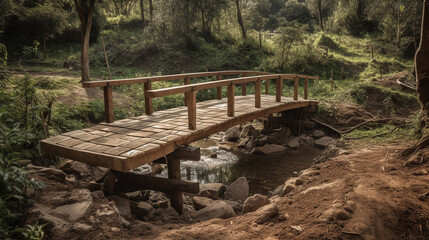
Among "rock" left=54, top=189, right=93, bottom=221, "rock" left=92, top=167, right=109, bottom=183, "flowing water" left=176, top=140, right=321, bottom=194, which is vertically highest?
"rock" left=54, top=189, right=93, bottom=221

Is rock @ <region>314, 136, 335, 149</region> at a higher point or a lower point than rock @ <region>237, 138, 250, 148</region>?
higher

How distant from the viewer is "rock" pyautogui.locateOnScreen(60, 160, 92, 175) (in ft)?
21.0

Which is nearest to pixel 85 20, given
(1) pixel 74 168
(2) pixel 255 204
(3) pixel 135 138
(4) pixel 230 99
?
(1) pixel 74 168

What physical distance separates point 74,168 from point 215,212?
136 inches

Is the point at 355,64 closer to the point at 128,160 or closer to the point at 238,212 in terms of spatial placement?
the point at 238,212

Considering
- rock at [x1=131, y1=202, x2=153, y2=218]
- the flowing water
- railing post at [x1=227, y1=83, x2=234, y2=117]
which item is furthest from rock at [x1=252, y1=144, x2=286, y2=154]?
rock at [x1=131, y1=202, x2=153, y2=218]

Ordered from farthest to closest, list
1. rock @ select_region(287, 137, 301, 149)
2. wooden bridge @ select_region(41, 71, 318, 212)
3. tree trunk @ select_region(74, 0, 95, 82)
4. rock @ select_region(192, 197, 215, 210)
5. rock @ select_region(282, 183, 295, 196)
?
tree trunk @ select_region(74, 0, 95, 82), rock @ select_region(287, 137, 301, 149), rock @ select_region(192, 197, 215, 210), rock @ select_region(282, 183, 295, 196), wooden bridge @ select_region(41, 71, 318, 212)

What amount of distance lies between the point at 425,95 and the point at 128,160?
5.04 metres

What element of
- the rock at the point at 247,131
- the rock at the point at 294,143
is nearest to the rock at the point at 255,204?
the rock at the point at 294,143

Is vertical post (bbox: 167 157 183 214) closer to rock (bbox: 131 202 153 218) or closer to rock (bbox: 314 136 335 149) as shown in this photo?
rock (bbox: 131 202 153 218)

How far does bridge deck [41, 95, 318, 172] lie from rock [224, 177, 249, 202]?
4.19 ft

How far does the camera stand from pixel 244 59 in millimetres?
18781

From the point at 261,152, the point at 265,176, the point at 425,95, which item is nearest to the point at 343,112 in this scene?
the point at 261,152

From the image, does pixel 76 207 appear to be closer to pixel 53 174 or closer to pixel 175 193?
pixel 53 174
